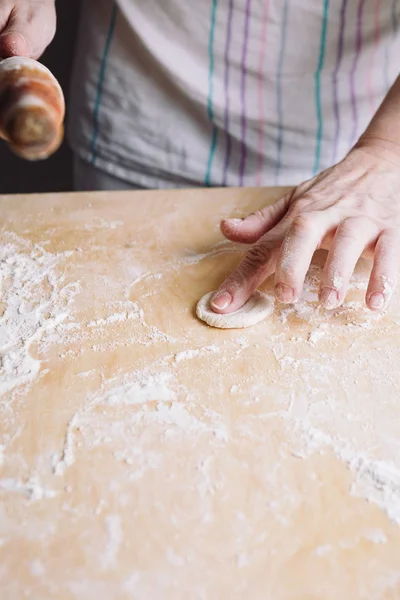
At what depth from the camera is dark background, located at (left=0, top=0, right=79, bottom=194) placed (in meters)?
2.26

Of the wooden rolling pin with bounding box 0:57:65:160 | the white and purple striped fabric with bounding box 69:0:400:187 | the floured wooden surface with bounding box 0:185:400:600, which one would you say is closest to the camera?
the floured wooden surface with bounding box 0:185:400:600

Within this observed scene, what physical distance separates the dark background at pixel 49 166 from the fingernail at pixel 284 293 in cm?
160

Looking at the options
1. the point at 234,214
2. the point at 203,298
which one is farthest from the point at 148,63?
the point at 203,298

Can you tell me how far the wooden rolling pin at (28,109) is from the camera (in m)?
0.78

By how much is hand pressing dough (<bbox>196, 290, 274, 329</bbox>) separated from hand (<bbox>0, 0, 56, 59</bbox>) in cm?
46

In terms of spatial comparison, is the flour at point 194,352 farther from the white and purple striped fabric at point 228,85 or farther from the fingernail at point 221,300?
the white and purple striped fabric at point 228,85

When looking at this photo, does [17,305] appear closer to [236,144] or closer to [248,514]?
[248,514]

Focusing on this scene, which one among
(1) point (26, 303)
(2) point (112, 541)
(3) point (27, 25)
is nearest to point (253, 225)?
(1) point (26, 303)

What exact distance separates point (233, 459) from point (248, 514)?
7cm

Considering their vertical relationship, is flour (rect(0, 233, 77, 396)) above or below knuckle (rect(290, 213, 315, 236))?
below

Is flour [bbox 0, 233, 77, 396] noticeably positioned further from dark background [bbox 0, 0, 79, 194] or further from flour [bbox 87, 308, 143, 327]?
dark background [bbox 0, 0, 79, 194]

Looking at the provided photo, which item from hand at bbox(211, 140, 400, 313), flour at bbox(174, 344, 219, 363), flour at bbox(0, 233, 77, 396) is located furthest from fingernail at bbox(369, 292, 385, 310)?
flour at bbox(0, 233, 77, 396)

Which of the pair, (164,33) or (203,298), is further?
(164,33)

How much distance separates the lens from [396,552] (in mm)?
612
